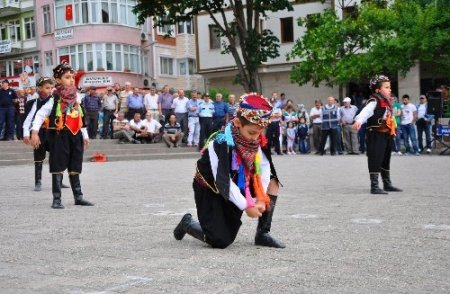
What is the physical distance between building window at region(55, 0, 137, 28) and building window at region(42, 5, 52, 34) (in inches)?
75.8

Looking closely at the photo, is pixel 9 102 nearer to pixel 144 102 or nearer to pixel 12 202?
pixel 144 102

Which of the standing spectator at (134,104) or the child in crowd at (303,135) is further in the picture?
the child in crowd at (303,135)

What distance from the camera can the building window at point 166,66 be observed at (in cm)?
5950

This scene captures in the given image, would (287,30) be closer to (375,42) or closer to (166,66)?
(375,42)

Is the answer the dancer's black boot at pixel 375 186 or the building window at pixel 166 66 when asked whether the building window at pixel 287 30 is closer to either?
the building window at pixel 166 66

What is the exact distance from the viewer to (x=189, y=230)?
6.95 meters

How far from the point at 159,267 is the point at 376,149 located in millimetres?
6737

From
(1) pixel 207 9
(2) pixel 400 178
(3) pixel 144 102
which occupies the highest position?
(1) pixel 207 9

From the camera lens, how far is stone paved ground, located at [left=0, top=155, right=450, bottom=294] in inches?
204

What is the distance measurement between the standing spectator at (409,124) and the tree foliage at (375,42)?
27.1ft

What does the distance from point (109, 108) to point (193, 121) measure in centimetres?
313

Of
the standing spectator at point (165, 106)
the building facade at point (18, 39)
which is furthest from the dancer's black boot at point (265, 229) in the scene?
the building facade at point (18, 39)

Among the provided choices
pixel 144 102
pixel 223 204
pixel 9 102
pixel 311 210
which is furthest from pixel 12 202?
pixel 144 102

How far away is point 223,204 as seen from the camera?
6672 millimetres
